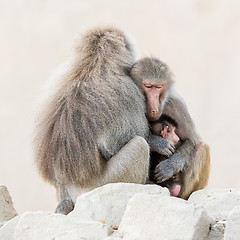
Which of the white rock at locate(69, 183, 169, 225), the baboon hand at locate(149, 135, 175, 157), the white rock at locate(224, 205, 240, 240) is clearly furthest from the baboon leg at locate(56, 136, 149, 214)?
the white rock at locate(224, 205, 240, 240)

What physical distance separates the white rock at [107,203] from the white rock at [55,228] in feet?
0.66

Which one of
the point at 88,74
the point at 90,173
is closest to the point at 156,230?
the point at 90,173

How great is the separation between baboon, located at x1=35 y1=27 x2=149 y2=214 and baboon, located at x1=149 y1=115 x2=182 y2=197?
0.21 metres

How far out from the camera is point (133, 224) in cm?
225

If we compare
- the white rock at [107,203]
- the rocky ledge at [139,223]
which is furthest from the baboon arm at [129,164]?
the rocky ledge at [139,223]

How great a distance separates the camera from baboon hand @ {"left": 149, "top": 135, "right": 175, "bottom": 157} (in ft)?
11.9

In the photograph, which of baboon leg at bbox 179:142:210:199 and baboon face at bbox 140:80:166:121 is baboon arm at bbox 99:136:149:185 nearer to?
baboon face at bbox 140:80:166:121

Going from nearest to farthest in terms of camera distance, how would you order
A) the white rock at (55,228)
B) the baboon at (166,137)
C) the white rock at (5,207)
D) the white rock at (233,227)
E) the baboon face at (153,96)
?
the white rock at (233,227) < the white rock at (55,228) < the white rock at (5,207) < the baboon face at (153,96) < the baboon at (166,137)

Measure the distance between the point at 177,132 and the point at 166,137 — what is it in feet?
0.29

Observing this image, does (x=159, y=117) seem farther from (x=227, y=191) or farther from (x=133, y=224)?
(x=133, y=224)

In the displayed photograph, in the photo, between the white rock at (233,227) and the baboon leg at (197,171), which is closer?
the white rock at (233,227)

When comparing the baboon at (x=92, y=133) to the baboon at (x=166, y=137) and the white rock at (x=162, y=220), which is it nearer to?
the baboon at (x=166, y=137)

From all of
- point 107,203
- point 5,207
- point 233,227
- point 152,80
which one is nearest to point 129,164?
point 152,80

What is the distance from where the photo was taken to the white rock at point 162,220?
2172mm
